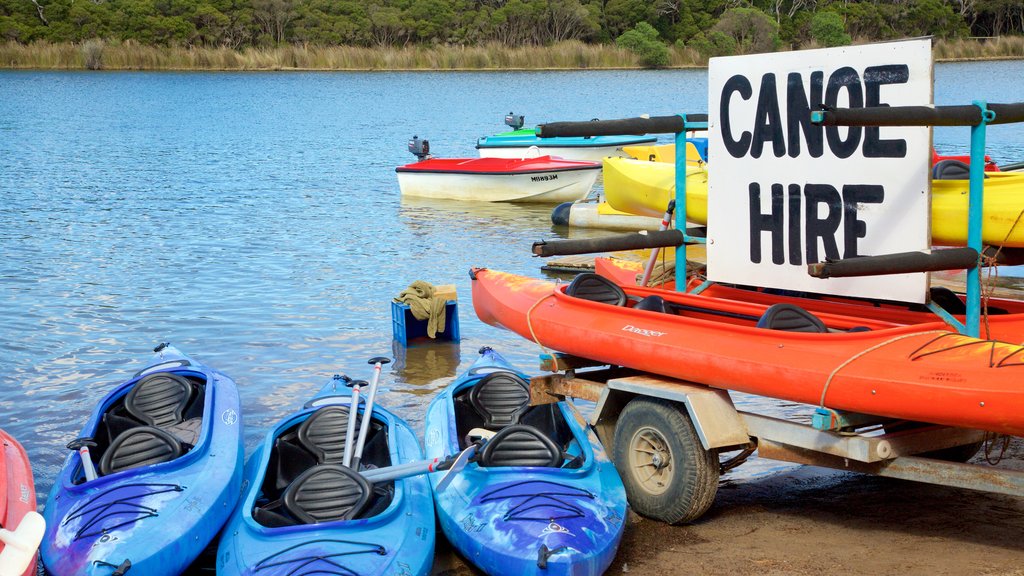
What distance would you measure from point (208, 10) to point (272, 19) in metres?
4.53

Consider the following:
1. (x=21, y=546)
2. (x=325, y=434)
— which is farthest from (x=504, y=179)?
(x=21, y=546)

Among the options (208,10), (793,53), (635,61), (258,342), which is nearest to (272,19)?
(208,10)

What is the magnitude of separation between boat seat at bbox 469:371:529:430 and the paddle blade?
1.48 m

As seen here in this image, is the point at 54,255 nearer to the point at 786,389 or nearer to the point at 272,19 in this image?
the point at 786,389

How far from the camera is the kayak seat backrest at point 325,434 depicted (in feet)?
24.6

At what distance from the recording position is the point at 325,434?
25.0ft

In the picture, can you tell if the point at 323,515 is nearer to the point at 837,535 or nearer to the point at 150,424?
the point at 150,424

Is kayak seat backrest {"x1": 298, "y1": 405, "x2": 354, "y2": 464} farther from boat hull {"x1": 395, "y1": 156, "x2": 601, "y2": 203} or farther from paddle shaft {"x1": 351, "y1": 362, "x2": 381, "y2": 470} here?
boat hull {"x1": 395, "y1": 156, "x2": 601, "y2": 203}

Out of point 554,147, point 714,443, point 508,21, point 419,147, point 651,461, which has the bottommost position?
point 651,461

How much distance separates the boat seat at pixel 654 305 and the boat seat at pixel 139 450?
9.95 ft

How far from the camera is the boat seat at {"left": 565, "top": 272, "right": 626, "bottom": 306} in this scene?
7.79m

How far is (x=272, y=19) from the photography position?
81.9m

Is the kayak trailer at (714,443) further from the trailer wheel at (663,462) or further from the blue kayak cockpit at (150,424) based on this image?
the blue kayak cockpit at (150,424)

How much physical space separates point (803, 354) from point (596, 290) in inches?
→ 78.0
